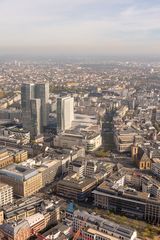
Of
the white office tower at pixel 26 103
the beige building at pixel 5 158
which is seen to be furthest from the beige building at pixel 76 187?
the white office tower at pixel 26 103

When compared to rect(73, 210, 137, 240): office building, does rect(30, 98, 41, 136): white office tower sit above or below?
above

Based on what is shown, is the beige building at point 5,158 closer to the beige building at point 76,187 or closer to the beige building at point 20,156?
the beige building at point 20,156

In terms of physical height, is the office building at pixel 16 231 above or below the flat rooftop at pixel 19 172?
below

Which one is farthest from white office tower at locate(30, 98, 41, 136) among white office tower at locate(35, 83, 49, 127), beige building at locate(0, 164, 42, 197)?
beige building at locate(0, 164, 42, 197)

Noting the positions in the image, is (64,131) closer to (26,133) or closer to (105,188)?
(26,133)

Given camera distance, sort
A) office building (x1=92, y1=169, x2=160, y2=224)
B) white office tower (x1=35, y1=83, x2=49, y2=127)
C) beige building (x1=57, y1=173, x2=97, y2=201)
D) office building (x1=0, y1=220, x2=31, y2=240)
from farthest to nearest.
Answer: white office tower (x1=35, y1=83, x2=49, y2=127) < beige building (x1=57, y1=173, x2=97, y2=201) < office building (x1=92, y1=169, x2=160, y2=224) < office building (x1=0, y1=220, x2=31, y2=240)

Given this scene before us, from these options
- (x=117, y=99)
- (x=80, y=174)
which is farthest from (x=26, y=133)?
(x=117, y=99)

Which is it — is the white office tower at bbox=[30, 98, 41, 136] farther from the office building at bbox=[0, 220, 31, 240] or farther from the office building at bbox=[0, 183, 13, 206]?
the office building at bbox=[0, 220, 31, 240]
